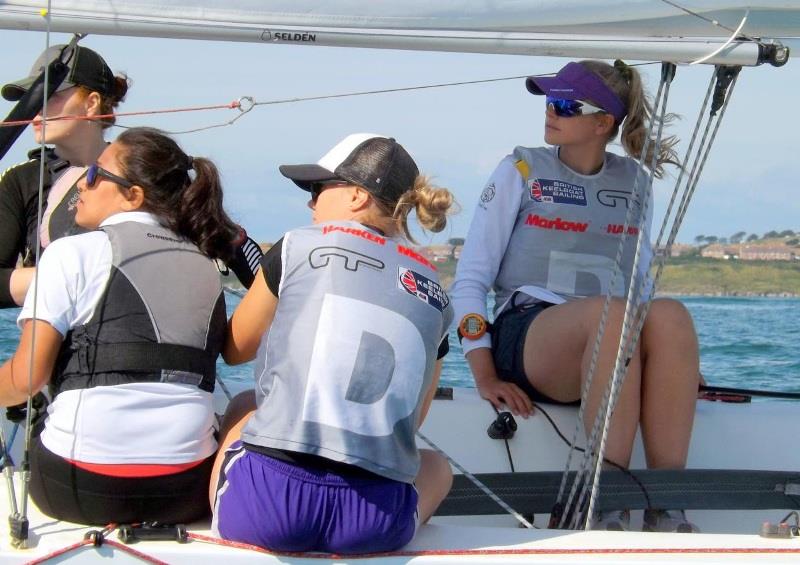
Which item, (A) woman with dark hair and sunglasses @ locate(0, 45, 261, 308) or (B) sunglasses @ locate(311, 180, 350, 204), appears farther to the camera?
(A) woman with dark hair and sunglasses @ locate(0, 45, 261, 308)

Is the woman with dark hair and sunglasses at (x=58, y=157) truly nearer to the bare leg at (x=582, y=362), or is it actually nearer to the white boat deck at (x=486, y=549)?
the white boat deck at (x=486, y=549)

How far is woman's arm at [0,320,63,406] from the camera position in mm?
2404

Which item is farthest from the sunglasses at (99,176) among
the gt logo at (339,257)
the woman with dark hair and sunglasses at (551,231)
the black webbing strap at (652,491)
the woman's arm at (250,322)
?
the woman with dark hair and sunglasses at (551,231)

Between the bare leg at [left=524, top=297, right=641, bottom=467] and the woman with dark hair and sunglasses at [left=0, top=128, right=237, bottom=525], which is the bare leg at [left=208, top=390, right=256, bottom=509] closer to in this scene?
the woman with dark hair and sunglasses at [left=0, top=128, right=237, bottom=525]

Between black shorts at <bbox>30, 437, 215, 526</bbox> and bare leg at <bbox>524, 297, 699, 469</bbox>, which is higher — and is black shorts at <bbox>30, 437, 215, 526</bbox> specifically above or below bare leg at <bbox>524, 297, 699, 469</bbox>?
below

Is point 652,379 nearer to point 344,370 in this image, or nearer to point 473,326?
point 473,326

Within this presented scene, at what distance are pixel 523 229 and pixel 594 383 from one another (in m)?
0.65

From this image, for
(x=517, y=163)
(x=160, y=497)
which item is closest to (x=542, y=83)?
(x=517, y=163)

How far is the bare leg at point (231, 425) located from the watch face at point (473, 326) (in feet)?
2.94

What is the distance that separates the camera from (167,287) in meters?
2.48

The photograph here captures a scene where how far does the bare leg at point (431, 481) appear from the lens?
264 cm

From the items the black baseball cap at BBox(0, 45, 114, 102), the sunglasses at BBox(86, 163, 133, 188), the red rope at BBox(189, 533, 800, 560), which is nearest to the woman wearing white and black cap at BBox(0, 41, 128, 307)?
the black baseball cap at BBox(0, 45, 114, 102)

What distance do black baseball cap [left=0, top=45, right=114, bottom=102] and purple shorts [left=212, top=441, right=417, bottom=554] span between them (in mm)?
1343

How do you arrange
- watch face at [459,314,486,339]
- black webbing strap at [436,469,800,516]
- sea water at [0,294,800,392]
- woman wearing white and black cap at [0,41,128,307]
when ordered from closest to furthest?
1. black webbing strap at [436,469,800,516]
2. woman wearing white and black cap at [0,41,128,307]
3. watch face at [459,314,486,339]
4. sea water at [0,294,800,392]
